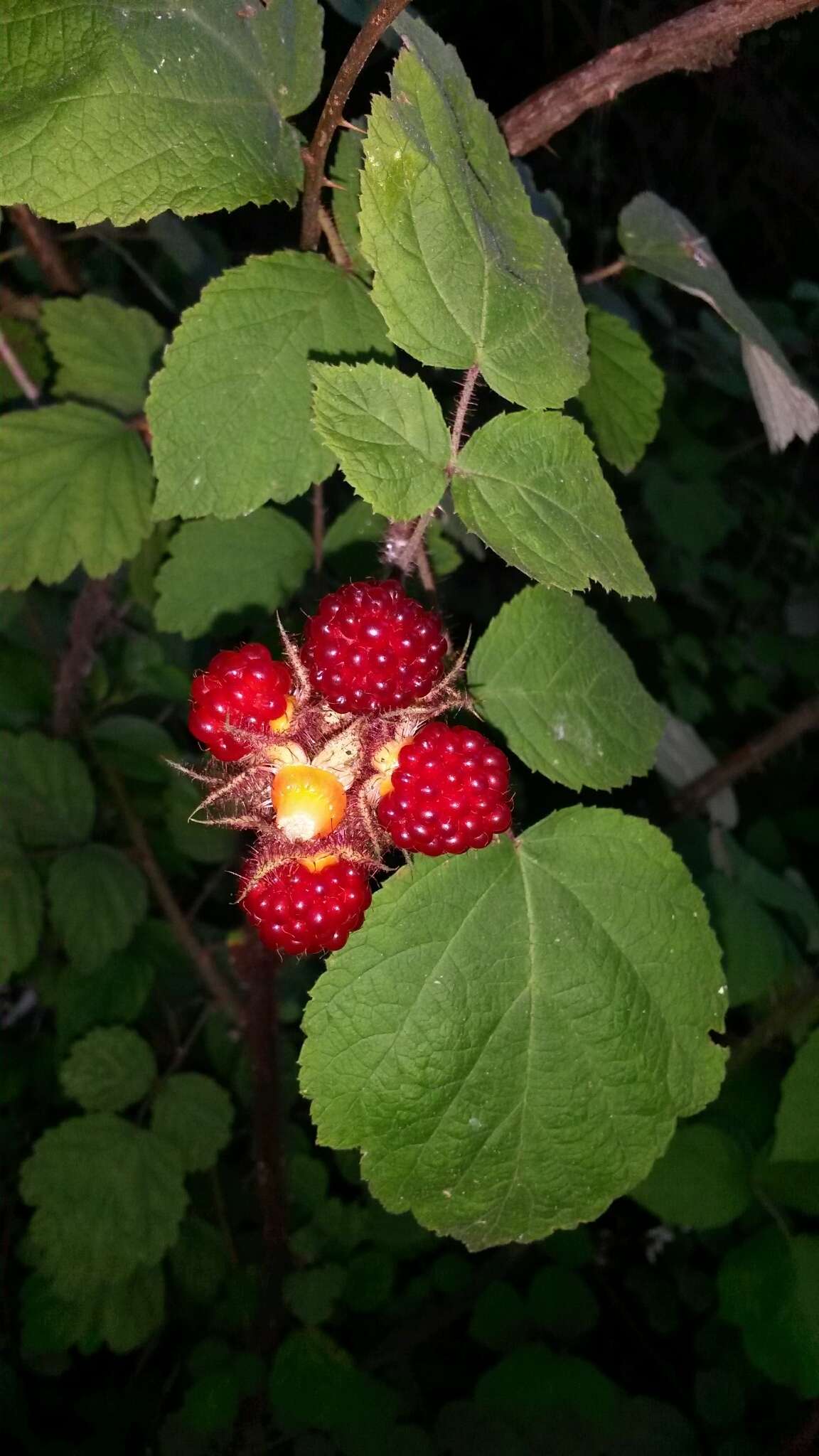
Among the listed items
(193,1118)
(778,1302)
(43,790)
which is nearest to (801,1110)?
(778,1302)

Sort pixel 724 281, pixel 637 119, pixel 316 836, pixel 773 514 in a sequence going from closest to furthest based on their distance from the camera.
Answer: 1. pixel 316 836
2. pixel 724 281
3. pixel 637 119
4. pixel 773 514

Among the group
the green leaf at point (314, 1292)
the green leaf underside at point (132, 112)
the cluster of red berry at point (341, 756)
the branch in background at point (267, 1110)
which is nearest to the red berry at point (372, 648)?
the cluster of red berry at point (341, 756)

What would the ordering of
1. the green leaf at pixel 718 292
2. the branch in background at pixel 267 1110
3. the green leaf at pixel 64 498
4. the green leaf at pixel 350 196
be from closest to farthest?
the green leaf at pixel 350 196
the green leaf at pixel 718 292
the green leaf at pixel 64 498
the branch in background at pixel 267 1110

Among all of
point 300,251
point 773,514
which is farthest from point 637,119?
point 300,251

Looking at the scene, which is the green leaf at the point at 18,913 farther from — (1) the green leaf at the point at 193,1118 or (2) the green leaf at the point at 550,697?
(2) the green leaf at the point at 550,697

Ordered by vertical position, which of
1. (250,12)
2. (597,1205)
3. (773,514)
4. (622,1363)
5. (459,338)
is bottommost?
(622,1363)

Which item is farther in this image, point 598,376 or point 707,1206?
point 707,1206

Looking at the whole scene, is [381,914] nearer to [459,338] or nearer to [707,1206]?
[459,338]
